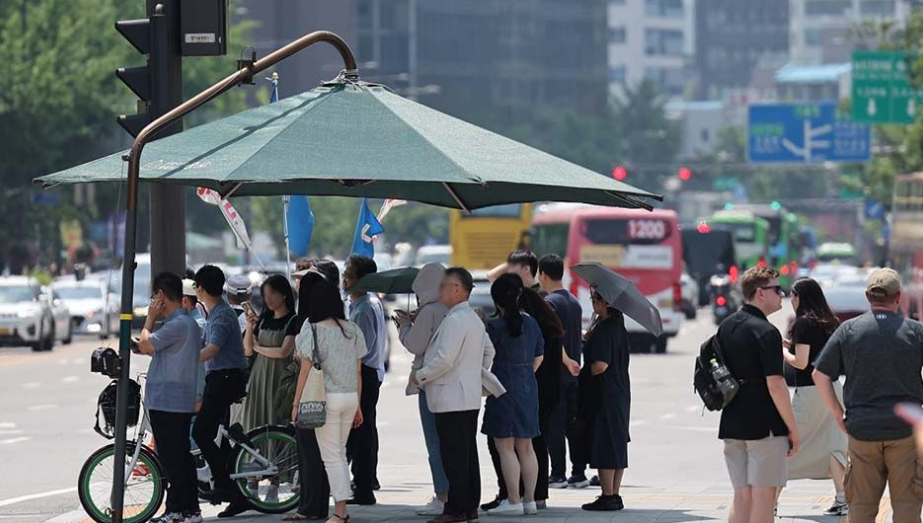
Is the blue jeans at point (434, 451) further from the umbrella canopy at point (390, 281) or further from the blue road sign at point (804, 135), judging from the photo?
the blue road sign at point (804, 135)

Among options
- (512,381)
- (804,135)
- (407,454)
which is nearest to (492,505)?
(512,381)

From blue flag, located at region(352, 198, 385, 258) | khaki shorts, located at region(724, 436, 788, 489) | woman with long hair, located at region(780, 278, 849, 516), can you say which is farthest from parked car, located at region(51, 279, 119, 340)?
khaki shorts, located at region(724, 436, 788, 489)

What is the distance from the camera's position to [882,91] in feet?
171

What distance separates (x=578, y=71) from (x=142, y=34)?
460 feet

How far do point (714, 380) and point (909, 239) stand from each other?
110 feet

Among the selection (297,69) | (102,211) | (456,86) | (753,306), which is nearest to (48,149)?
(102,211)

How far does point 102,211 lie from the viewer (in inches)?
2692

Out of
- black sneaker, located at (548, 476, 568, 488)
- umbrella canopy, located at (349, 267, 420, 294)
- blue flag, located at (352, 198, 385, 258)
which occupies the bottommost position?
black sneaker, located at (548, 476, 568, 488)

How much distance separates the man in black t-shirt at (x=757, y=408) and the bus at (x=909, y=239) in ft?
92.7

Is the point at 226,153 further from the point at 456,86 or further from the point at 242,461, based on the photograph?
the point at 456,86

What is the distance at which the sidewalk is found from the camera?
41.7 ft

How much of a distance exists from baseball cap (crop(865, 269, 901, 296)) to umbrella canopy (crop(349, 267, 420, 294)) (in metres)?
4.09

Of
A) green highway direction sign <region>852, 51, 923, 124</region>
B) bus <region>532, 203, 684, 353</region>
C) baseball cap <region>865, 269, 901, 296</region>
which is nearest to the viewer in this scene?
baseball cap <region>865, 269, 901, 296</region>

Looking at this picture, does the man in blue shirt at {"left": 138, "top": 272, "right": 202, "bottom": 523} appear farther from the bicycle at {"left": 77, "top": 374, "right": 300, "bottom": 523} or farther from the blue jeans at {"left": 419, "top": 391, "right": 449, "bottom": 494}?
the blue jeans at {"left": 419, "top": 391, "right": 449, "bottom": 494}
